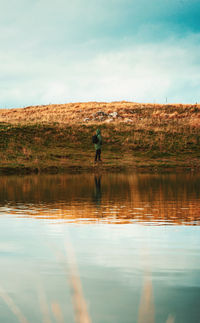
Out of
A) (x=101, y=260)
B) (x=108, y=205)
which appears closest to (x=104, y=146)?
(x=108, y=205)

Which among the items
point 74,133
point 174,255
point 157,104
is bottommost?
point 174,255

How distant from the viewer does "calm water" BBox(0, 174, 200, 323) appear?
3.80 m

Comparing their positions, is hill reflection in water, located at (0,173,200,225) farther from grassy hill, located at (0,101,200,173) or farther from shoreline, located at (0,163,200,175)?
grassy hill, located at (0,101,200,173)

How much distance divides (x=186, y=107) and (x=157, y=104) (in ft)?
31.2

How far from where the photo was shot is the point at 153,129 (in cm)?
4597

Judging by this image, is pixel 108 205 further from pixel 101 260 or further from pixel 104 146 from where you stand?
pixel 104 146

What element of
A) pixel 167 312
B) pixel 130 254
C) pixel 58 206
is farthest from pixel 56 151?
pixel 167 312

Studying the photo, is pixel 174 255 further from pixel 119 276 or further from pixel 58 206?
pixel 58 206

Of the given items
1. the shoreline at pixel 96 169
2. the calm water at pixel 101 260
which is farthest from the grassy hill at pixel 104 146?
the calm water at pixel 101 260

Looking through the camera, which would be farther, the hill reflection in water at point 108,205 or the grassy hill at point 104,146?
the grassy hill at point 104,146

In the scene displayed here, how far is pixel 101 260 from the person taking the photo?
6.11 metres

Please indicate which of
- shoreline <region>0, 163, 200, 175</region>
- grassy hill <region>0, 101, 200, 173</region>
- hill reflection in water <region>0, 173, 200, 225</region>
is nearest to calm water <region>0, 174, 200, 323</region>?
hill reflection in water <region>0, 173, 200, 225</region>

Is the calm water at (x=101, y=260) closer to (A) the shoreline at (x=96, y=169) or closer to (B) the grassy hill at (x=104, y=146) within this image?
(A) the shoreline at (x=96, y=169)

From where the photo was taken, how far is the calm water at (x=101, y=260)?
380 centimetres
